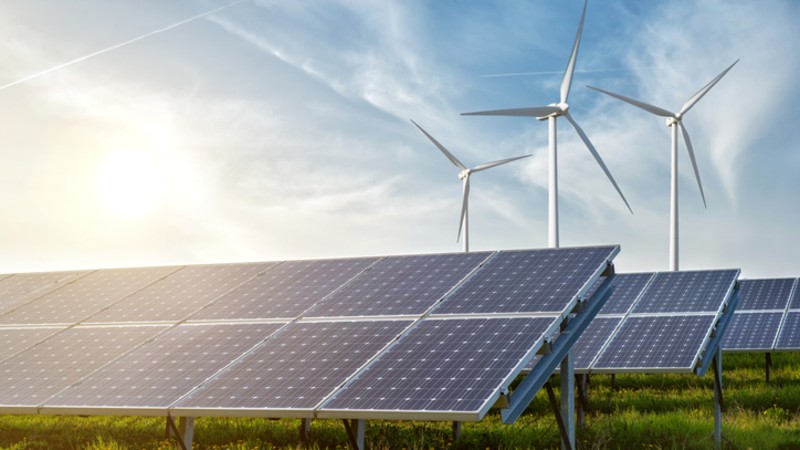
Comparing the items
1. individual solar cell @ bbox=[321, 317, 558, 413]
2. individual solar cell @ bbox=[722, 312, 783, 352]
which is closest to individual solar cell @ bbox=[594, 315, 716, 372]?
individual solar cell @ bbox=[321, 317, 558, 413]

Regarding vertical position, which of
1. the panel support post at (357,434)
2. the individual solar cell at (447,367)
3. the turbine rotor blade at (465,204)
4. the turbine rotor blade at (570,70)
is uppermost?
the turbine rotor blade at (570,70)

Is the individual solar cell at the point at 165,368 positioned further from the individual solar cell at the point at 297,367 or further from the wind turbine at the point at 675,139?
the wind turbine at the point at 675,139

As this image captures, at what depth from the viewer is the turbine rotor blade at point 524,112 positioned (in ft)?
124

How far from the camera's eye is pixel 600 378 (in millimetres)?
35844

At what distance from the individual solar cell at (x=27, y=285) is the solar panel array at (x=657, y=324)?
13.0 metres

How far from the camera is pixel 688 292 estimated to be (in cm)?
Answer: 2573

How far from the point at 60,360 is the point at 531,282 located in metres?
8.63

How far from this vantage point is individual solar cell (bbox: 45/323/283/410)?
1412 cm

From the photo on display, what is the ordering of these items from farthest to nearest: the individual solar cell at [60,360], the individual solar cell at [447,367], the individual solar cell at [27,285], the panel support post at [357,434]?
the individual solar cell at [27,285] → the individual solar cell at [60,360] → the panel support post at [357,434] → the individual solar cell at [447,367]

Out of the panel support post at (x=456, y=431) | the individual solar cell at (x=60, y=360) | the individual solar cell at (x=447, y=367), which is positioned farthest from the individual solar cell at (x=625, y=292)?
the individual solar cell at (x=60, y=360)

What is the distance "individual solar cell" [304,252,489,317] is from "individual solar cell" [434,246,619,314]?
42cm

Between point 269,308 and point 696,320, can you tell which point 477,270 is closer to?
point 269,308

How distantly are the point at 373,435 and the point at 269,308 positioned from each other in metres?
A: 5.00

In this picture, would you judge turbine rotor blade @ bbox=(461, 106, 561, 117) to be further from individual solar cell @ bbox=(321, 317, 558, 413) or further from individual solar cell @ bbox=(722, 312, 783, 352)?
individual solar cell @ bbox=(321, 317, 558, 413)
